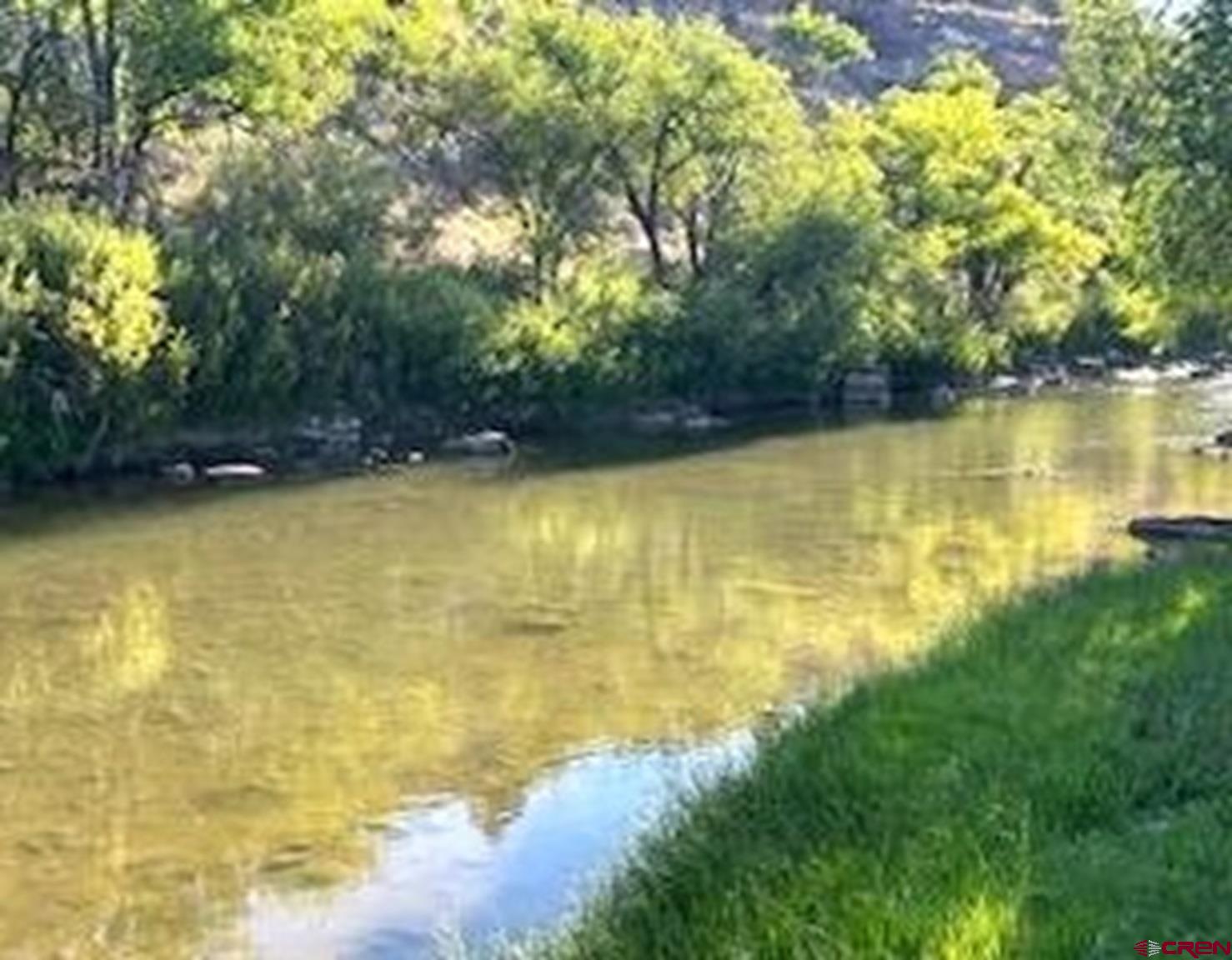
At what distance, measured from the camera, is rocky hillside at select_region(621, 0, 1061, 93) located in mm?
142750

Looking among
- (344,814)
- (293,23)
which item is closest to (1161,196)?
(344,814)

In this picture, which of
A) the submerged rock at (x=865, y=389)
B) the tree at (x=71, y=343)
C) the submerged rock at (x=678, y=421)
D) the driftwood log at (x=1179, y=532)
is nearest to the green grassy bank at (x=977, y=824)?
the driftwood log at (x=1179, y=532)

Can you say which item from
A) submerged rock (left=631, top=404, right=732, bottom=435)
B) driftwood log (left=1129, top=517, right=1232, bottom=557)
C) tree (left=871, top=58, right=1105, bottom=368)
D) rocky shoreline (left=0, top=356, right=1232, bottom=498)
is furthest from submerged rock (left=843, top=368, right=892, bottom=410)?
driftwood log (left=1129, top=517, right=1232, bottom=557)

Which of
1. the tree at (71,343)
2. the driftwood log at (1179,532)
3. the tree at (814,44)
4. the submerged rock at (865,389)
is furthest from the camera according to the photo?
the tree at (814,44)

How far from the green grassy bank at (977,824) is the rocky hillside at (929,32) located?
418 feet

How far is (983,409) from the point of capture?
7206 cm

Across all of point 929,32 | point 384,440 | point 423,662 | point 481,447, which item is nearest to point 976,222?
point 481,447

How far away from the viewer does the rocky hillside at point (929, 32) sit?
468 ft

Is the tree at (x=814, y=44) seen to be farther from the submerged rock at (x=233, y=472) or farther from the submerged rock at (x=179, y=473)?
the submerged rock at (x=179, y=473)

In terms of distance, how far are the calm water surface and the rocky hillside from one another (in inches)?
3803

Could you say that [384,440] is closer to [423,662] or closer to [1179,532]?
[1179,532]

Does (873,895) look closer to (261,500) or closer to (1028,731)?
(1028,731)

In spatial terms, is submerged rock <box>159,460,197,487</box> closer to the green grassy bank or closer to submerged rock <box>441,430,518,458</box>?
submerged rock <box>441,430,518,458</box>

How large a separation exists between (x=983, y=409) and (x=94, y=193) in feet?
103
